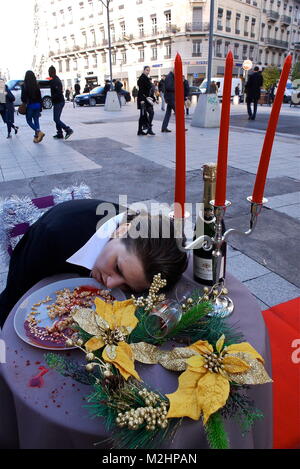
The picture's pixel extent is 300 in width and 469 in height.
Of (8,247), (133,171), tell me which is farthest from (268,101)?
(8,247)

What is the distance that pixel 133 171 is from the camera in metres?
6.40

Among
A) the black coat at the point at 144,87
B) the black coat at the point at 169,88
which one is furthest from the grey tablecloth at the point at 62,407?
the black coat at the point at 169,88

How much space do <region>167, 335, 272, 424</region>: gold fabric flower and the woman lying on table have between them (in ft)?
1.37

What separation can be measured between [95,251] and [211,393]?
2.69 feet

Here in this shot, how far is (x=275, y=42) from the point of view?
159 ft

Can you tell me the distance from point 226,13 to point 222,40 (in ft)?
9.64

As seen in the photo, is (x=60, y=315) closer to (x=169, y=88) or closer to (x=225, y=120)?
(x=225, y=120)

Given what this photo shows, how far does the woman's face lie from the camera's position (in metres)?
1.26

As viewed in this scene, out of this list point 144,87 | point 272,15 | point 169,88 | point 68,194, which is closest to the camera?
point 68,194

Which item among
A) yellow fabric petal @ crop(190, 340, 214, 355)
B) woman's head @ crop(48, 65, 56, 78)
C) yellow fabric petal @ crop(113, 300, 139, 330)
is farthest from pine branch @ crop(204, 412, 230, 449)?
woman's head @ crop(48, 65, 56, 78)

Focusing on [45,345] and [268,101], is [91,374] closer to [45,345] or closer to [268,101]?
[45,345]

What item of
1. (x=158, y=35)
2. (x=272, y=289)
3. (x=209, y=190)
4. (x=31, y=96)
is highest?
(x=158, y=35)

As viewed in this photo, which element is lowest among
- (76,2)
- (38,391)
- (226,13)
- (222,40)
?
(38,391)

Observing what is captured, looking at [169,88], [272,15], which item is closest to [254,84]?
[169,88]
